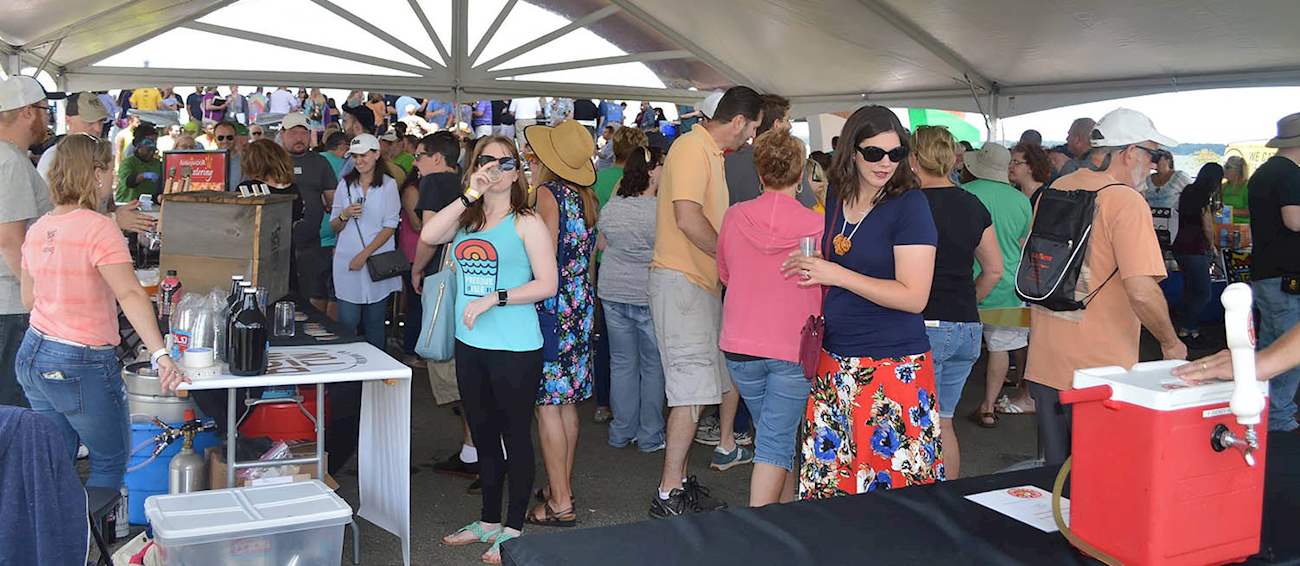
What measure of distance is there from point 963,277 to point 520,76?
23.9ft

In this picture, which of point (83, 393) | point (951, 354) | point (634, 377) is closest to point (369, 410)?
point (83, 393)

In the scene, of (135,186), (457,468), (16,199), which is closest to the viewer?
(16,199)

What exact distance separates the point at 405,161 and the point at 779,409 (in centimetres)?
507

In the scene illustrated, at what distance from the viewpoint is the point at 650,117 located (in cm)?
1150

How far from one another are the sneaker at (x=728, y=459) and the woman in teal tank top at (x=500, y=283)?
1420mm

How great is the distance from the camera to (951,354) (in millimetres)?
3502

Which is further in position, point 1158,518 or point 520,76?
point 520,76

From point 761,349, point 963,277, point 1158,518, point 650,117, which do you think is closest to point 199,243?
point 761,349

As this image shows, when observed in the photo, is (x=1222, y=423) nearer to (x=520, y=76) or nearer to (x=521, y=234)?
(x=521, y=234)

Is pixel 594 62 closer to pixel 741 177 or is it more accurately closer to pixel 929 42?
pixel 929 42

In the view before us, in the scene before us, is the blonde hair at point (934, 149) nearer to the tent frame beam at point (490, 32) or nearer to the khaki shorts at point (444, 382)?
the khaki shorts at point (444, 382)

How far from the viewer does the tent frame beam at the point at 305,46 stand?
9328mm

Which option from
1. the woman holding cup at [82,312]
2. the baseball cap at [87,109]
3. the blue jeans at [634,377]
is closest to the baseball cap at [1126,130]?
the blue jeans at [634,377]

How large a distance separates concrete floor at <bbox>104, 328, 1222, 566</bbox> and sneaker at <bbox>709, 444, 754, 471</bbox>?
0.04m
